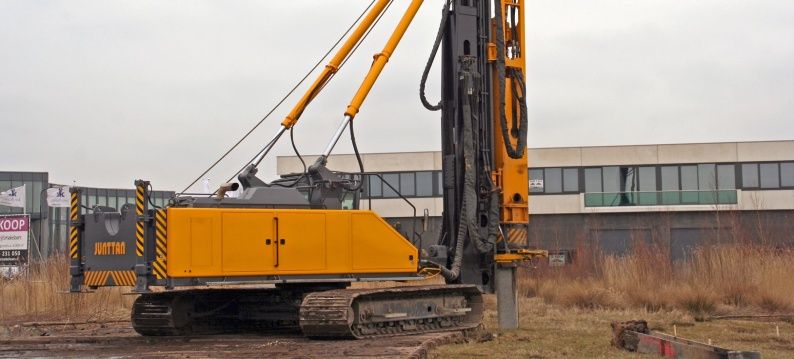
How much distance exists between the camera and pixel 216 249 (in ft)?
45.2

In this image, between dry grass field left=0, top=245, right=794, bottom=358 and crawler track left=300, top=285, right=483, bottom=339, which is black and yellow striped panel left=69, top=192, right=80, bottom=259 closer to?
crawler track left=300, top=285, right=483, bottom=339

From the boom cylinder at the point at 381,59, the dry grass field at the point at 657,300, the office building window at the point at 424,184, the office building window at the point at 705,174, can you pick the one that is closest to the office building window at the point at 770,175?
the office building window at the point at 705,174

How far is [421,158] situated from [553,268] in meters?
27.1

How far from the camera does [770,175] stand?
52.0 metres

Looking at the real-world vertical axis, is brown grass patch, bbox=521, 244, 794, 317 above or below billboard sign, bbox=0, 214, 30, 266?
below

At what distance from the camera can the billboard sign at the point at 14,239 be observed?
1067 inches

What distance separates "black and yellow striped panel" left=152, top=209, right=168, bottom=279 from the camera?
13.5 m

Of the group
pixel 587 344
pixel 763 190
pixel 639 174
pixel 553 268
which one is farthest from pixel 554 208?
pixel 587 344

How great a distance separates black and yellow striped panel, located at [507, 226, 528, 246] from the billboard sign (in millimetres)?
15580

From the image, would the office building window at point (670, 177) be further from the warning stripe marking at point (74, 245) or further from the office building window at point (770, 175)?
the warning stripe marking at point (74, 245)

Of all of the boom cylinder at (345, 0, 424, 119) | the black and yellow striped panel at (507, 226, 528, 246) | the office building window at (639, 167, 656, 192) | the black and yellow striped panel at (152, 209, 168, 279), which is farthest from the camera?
the office building window at (639, 167, 656, 192)

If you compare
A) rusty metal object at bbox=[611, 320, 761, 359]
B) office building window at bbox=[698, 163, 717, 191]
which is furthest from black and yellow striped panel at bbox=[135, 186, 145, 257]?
office building window at bbox=[698, 163, 717, 191]

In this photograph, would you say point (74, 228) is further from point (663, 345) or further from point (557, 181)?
point (557, 181)

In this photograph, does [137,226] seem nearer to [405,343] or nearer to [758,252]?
[405,343]
